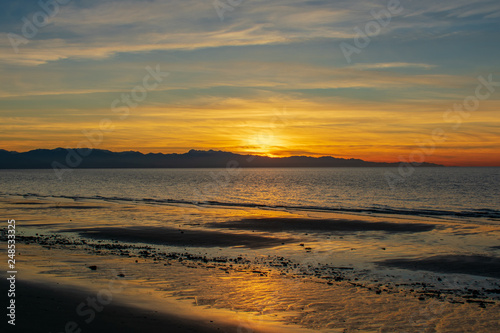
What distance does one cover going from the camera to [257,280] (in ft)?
52.3

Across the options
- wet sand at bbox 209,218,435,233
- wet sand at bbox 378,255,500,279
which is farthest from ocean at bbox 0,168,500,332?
wet sand at bbox 209,218,435,233

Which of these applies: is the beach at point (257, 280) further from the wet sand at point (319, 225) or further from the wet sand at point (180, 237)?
the wet sand at point (319, 225)

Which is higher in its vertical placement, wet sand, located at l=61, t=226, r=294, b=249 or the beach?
wet sand, located at l=61, t=226, r=294, b=249

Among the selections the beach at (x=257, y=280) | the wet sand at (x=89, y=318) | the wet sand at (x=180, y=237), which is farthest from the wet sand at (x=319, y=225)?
the wet sand at (x=89, y=318)

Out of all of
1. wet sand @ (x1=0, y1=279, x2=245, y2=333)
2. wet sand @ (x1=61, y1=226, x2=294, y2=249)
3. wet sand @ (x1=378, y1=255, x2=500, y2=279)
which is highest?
wet sand @ (x1=61, y1=226, x2=294, y2=249)

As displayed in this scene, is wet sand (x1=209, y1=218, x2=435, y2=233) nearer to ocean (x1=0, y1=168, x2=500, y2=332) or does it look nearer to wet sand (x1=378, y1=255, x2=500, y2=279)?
ocean (x1=0, y1=168, x2=500, y2=332)

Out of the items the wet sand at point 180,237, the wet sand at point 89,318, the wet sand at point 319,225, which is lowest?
the wet sand at point 89,318

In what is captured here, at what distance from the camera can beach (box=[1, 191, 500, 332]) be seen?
11.3 meters

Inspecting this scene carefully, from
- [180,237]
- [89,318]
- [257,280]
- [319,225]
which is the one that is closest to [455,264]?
[257,280]

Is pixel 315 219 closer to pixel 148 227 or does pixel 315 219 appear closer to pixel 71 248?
pixel 148 227

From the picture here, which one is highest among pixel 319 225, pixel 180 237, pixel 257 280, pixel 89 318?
pixel 319 225

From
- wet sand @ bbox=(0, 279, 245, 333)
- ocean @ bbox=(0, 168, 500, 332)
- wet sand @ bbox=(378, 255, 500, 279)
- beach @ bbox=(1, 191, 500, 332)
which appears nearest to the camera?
wet sand @ bbox=(0, 279, 245, 333)

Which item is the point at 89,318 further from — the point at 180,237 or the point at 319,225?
the point at 319,225

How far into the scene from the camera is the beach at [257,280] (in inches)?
447
